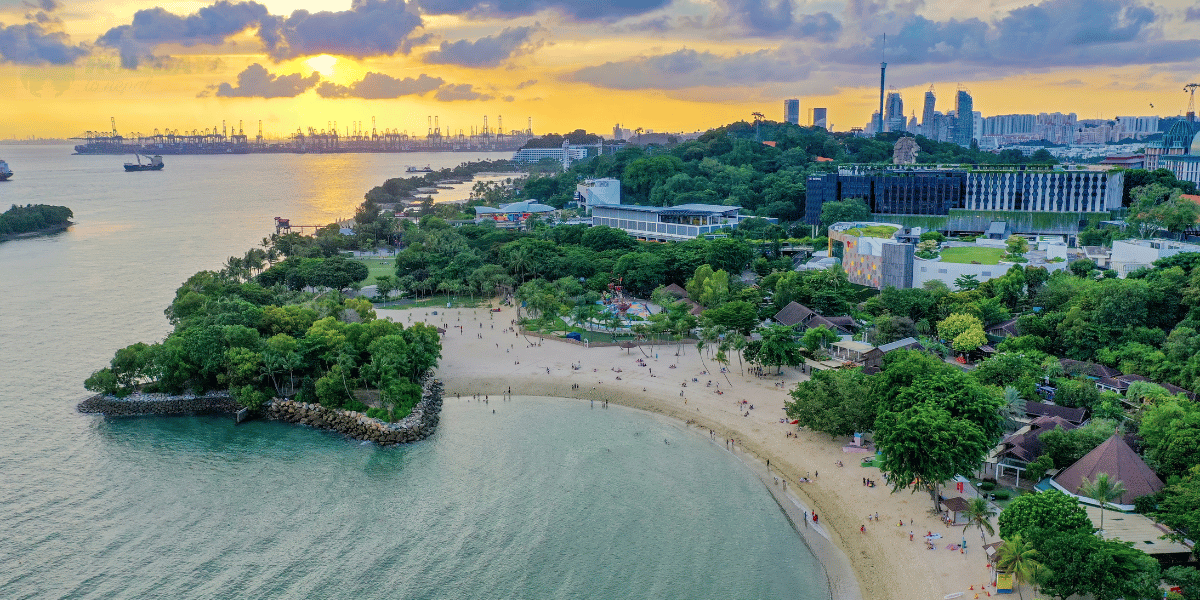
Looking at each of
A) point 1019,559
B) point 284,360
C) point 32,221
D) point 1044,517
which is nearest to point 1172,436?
point 1044,517

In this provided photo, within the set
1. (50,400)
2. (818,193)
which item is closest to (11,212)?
(50,400)

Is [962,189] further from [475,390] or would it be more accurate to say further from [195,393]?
[195,393]

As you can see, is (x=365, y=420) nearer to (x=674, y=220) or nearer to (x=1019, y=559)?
(x=1019, y=559)

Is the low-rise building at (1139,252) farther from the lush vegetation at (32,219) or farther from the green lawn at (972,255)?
the lush vegetation at (32,219)

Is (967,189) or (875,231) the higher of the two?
(967,189)

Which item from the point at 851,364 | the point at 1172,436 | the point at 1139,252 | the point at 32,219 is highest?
the point at 1139,252

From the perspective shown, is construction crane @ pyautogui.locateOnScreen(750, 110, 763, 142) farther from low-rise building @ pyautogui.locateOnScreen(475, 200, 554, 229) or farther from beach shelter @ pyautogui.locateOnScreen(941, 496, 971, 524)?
beach shelter @ pyautogui.locateOnScreen(941, 496, 971, 524)

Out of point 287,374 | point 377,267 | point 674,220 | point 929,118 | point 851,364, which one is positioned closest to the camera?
point 287,374

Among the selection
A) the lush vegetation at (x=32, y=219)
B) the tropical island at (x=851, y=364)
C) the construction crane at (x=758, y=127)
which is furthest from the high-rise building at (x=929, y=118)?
the lush vegetation at (x=32, y=219)
